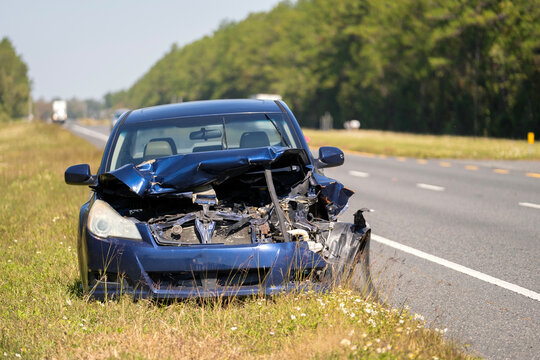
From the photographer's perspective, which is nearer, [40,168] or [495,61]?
[40,168]

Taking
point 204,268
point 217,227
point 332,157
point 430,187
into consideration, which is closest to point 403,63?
point 430,187

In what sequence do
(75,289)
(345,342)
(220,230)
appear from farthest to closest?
(75,289)
(220,230)
(345,342)

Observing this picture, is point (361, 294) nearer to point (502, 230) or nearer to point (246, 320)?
point (246, 320)

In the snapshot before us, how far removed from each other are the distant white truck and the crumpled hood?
10399cm

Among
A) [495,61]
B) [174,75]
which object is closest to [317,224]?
[495,61]

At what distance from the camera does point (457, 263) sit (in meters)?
7.54

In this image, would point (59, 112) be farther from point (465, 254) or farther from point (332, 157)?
point (332, 157)

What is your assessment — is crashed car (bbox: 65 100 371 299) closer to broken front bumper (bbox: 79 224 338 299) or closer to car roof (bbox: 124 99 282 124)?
broken front bumper (bbox: 79 224 338 299)

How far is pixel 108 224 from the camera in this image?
525cm

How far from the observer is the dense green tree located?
136238mm

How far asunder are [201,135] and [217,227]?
153 cm

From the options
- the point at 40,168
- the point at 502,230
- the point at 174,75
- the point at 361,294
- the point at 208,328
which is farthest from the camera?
the point at 174,75

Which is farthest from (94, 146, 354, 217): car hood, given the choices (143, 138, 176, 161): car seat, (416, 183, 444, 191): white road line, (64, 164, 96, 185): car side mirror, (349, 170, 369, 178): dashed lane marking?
(349, 170, 369, 178): dashed lane marking

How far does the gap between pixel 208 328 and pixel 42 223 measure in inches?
227
